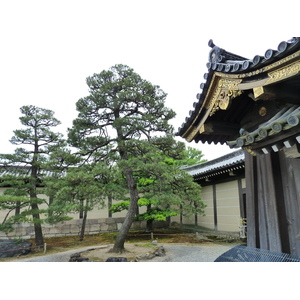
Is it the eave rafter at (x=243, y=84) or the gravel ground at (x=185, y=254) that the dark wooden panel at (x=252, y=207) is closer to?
the eave rafter at (x=243, y=84)

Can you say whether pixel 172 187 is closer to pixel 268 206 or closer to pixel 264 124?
pixel 268 206

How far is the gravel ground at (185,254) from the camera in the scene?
16.2 feet

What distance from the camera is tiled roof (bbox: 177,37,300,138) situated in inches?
55.7

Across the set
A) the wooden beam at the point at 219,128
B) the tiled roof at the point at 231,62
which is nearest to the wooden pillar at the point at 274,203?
the wooden beam at the point at 219,128

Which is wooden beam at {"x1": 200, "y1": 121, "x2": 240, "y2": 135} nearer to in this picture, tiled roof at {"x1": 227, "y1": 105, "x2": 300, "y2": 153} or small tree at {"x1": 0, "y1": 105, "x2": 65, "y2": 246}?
tiled roof at {"x1": 227, "y1": 105, "x2": 300, "y2": 153}

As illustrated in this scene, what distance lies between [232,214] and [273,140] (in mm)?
6352

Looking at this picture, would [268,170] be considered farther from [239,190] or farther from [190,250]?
[239,190]

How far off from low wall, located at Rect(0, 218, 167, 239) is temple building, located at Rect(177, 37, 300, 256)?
7.18 m

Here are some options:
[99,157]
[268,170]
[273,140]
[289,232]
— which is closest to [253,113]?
[268,170]

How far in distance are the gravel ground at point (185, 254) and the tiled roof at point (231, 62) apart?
3559mm

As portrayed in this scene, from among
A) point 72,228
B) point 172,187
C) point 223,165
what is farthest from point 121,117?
point 72,228

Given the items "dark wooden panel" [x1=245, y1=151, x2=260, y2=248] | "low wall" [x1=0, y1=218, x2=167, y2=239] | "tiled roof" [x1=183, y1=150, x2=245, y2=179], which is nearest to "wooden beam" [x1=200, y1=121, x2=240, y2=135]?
"dark wooden panel" [x1=245, y1=151, x2=260, y2=248]

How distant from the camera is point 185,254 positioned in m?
5.33

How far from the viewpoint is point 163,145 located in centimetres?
554
